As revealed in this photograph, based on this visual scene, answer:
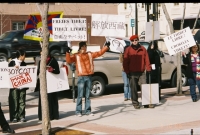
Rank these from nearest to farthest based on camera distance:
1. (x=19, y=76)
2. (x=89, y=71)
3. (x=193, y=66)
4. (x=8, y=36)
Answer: (x=19, y=76) → (x=89, y=71) → (x=193, y=66) → (x=8, y=36)

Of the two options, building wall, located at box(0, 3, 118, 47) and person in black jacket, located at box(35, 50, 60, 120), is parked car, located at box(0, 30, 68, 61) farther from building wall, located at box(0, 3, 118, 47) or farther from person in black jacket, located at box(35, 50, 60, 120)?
building wall, located at box(0, 3, 118, 47)

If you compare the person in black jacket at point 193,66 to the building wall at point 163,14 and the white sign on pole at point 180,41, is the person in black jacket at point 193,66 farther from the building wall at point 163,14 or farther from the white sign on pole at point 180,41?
the building wall at point 163,14

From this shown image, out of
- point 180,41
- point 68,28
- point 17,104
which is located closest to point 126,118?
point 17,104

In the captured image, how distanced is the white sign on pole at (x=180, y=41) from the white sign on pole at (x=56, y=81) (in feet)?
11.3

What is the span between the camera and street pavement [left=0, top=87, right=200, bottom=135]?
30.9 feet

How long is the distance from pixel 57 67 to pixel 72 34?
4.98 feet

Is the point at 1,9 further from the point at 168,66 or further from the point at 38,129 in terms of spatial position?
the point at 38,129

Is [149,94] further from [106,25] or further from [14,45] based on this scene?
[14,45]

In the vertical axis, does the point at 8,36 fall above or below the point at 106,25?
above

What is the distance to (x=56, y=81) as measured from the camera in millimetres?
10672

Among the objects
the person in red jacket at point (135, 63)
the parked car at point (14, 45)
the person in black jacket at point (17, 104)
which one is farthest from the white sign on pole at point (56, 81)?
the parked car at point (14, 45)

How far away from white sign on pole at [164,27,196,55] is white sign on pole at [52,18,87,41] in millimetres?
2480

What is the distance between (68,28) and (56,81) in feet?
5.48

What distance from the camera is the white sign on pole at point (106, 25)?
481 inches
